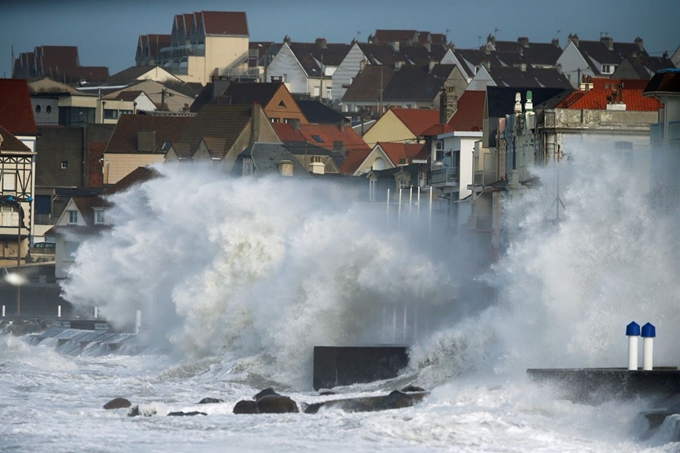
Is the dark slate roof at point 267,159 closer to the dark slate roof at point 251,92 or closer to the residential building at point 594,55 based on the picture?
the dark slate roof at point 251,92

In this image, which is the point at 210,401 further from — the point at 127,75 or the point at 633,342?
the point at 127,75

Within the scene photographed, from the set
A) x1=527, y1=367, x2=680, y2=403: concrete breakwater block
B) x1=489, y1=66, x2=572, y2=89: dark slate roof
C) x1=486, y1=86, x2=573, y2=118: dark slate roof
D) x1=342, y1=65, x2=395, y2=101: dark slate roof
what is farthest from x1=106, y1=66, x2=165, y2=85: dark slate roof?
x1=527, y1=367, x2=680, y2=403: concrete breakwater block

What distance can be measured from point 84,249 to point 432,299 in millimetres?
20930

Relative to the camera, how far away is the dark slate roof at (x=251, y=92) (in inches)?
3772

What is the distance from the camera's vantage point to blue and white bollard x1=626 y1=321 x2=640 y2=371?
79.4ft

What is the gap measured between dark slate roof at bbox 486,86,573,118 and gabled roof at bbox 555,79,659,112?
16.2 ft

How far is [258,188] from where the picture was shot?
4691 cm

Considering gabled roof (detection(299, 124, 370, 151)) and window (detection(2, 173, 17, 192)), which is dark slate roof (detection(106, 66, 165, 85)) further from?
window (detection(2, 173, 17, 192))

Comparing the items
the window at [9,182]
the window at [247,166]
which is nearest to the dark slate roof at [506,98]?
the window at [247,166]

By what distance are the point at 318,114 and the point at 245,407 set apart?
238 feet

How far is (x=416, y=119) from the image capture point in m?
87.8

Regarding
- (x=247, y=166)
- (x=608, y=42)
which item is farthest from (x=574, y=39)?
(x=247, y=166)

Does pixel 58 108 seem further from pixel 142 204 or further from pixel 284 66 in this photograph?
pixel 142 204

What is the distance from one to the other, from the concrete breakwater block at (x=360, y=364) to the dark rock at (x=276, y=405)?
3.46 metres
